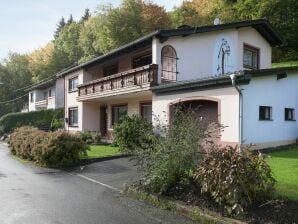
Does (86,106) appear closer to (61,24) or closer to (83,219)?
(83,219)

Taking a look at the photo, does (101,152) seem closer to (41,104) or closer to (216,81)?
(216,81)

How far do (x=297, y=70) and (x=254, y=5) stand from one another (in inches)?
818

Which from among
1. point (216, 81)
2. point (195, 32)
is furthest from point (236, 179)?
point (195, 32)

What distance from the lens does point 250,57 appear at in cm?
2422

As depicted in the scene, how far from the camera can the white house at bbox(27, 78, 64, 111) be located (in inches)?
1786

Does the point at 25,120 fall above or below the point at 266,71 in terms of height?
below

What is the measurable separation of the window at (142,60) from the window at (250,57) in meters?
5.95

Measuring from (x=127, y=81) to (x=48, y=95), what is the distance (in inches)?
1257

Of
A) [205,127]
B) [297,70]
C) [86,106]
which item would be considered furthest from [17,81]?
[205,127]

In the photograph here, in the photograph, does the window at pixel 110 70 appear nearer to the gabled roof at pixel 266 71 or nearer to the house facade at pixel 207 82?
the house facade at pixel 207 82

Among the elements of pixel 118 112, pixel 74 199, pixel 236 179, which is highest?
pixel 118 112

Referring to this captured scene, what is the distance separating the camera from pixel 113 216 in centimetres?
827

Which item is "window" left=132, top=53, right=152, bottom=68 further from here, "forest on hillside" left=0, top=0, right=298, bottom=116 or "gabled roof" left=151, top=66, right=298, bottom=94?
"forest on hillside" left=0, top=0, right=298, bottom=116

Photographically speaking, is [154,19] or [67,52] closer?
[154,19]
